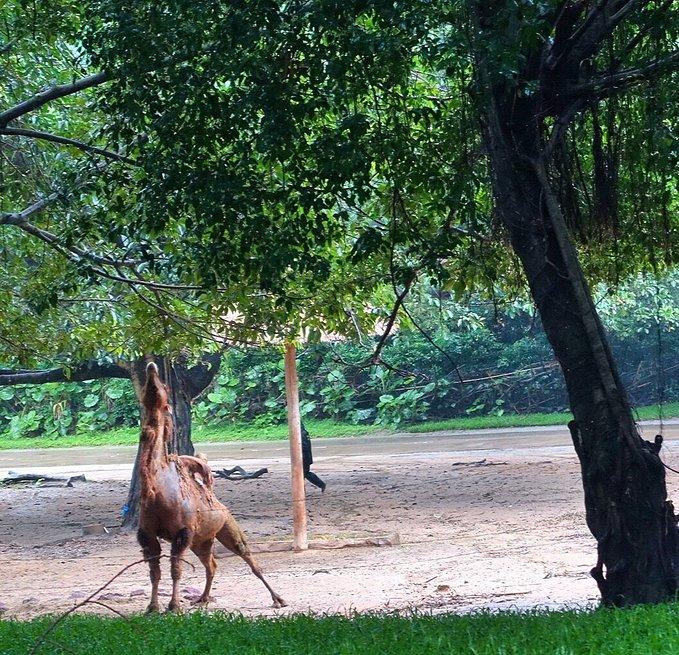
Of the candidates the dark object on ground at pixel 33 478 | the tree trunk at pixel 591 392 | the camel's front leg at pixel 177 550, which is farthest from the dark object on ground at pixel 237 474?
the tree trunk at pixel 591 392

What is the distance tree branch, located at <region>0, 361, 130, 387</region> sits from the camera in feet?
56.0

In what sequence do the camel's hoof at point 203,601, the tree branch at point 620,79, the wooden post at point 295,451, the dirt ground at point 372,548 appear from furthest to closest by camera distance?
the wooden post at point 295,451 < the dirt ground at point 372,548 < the camel's hoof at point 203,601 < the tree branch at point 620,79

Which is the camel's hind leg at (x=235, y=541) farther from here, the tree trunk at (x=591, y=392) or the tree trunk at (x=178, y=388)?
the tree trunk at (x=178, y=388)

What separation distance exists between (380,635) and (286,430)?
2967 centimetres

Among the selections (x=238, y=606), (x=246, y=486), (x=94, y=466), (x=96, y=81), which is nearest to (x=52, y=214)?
(x=96, y=81)

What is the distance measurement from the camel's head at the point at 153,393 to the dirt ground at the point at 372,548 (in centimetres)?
234

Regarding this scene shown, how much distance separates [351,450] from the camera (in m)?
29.4

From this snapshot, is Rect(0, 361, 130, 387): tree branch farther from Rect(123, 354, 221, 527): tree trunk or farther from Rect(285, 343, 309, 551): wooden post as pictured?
Rect(285, 343, 309, 551): wooden post

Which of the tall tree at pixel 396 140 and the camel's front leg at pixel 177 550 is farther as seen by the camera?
the camel's front leg at pixel 177 550

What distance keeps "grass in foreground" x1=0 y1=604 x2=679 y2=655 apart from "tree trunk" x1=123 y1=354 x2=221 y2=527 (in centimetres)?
935

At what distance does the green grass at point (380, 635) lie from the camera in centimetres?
568

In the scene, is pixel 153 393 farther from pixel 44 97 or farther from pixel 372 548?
pixel 372 548

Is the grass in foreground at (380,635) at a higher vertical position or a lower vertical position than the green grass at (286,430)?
lower

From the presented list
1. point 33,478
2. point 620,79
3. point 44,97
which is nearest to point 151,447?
point 44,97
